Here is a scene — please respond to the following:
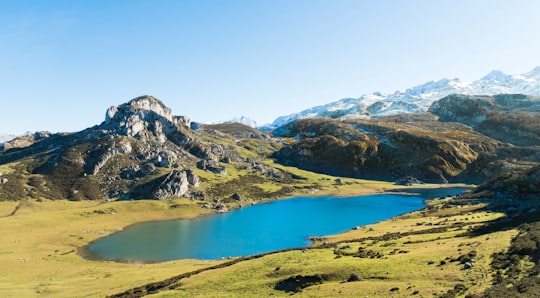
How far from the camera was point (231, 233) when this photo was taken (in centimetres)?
14338

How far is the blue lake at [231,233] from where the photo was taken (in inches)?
4601

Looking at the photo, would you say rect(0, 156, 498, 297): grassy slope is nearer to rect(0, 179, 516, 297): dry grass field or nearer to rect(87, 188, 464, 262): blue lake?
rect(0, 179, 516, 297): dry grass field

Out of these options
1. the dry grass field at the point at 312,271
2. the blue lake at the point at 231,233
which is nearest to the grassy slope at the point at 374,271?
the dry grass field at the point at 312,271

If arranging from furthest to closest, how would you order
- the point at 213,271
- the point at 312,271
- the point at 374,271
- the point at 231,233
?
the point at 231,233 < the point at 213,271 < the point at 312,271 < the point at 374,271

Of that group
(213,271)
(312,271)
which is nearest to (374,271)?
(312,271)

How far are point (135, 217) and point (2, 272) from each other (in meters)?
90.6

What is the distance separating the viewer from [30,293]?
224 feet

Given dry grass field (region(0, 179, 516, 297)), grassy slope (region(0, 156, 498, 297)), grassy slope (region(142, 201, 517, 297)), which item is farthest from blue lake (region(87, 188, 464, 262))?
grassy slope (region(142, 201, 517, 297))

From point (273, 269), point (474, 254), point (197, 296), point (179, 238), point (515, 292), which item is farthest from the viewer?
point (179, 238)

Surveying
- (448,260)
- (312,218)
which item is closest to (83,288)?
(448,260)

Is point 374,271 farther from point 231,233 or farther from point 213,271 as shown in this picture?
point 231,233

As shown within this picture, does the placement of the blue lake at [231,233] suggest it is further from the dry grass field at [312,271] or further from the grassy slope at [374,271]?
the grassy slope at [374,271]

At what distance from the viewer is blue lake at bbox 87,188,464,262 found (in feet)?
383

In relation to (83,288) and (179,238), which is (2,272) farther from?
(179,238)
